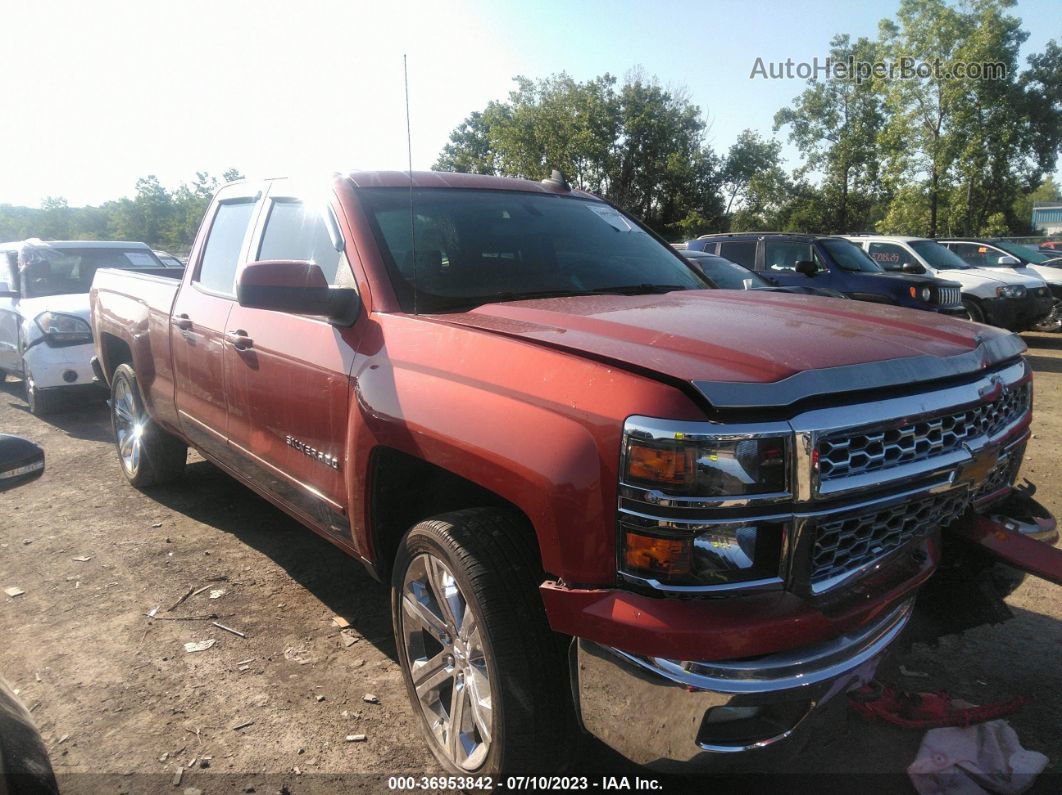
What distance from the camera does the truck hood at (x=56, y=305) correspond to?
7.61 m

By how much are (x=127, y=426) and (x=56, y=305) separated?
11.2 feet

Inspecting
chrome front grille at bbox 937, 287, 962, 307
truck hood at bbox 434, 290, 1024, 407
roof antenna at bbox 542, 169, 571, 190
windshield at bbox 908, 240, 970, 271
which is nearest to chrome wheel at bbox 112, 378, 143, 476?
roof antenna at bbox 542, 169, 571, 190

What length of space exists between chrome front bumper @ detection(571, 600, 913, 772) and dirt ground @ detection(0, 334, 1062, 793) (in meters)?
0.22

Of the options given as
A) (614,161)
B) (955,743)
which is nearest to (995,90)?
(614,161)

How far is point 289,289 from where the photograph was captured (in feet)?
8.43

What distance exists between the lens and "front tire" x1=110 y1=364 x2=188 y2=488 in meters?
4.99

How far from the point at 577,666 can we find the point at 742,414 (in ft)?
2.36

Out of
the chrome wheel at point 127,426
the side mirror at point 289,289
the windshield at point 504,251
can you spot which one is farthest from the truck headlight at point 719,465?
the chrome wheel at point 127,426

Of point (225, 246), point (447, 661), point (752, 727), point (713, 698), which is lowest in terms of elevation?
point (447, 661)

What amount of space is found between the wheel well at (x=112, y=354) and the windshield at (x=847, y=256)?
28.4ft

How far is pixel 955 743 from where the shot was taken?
242 cm

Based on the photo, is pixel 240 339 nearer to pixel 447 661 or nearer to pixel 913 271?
pixel 447 661

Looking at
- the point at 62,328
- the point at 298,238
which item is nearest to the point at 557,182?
the point at 298,238

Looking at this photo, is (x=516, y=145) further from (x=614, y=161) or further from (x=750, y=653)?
(x=750, y=653)
